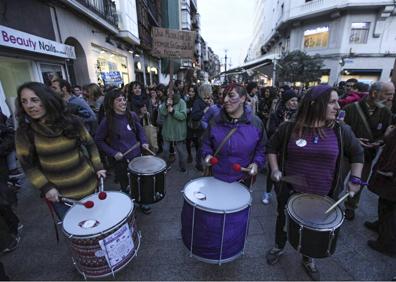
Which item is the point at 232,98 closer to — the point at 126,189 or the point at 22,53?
the point at 126,189

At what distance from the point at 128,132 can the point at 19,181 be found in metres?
3.23

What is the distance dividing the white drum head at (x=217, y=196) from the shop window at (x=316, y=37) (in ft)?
85.0

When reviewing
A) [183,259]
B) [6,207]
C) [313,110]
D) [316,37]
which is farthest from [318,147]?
[316,37]

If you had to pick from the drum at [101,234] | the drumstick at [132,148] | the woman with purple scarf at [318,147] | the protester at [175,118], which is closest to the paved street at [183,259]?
the woman with purple scarf at [318,147]

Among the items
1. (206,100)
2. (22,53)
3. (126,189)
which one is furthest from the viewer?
(22,53)

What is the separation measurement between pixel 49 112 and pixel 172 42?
3.61 m

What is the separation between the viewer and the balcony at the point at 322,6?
18.9 metres

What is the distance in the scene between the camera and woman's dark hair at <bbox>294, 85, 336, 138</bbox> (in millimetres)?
1977

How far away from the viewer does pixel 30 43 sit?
5664mm

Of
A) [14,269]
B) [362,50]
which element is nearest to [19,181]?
[14,269]

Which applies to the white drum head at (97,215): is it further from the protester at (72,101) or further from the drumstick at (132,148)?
the protester at (72,101)

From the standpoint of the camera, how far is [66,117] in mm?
2117

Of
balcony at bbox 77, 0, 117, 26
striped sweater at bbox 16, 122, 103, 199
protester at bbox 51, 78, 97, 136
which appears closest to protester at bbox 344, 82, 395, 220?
striped sweater at bbox 16, 122, 103, 199

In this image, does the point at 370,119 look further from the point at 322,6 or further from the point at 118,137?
the point at 322,6
